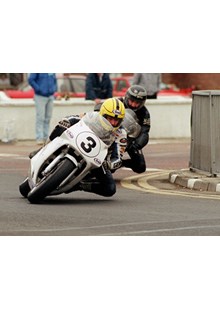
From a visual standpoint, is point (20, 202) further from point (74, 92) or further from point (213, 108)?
point (74, 92)

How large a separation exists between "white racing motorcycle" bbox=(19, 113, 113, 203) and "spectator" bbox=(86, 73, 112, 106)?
1175 centimetres

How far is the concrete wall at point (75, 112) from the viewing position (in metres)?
27.9

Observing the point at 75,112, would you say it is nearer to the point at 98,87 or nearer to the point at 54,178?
the point at 98,87

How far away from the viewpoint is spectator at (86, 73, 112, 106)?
2738 cm

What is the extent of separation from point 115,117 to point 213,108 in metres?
3.24

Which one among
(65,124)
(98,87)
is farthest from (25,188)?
(98,87)

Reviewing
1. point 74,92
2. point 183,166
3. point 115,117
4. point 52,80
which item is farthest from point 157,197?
point 74,92

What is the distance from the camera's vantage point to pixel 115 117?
15.5 m

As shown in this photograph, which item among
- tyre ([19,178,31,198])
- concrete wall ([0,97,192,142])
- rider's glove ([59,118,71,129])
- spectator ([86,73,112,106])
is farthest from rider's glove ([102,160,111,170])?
concrete wall ([0,97,192,142])

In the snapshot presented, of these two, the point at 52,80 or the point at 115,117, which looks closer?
the point at 115,117

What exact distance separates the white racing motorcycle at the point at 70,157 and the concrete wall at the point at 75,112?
39.7 feet

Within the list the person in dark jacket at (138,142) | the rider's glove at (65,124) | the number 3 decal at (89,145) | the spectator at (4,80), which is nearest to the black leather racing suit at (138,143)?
the person in dark jacket at (138,142)

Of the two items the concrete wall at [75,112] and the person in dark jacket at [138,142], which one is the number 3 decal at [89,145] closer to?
the person in dark jacket at [138,142]

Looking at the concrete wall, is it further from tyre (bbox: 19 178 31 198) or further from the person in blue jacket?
tyre (bbox: 19 178 31 198)
